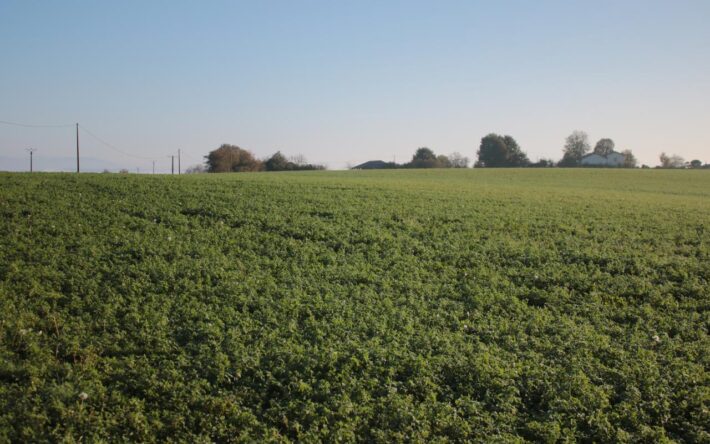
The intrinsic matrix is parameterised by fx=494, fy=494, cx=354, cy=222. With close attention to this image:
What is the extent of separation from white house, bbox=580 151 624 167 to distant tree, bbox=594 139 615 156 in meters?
4.41

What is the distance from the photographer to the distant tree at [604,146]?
123488 millimetres

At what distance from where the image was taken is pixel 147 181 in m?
20.8

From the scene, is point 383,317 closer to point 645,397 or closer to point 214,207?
point 645,397

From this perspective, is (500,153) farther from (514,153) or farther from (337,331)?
(337,331)

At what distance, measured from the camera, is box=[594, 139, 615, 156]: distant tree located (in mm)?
123488

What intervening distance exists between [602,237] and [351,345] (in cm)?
1033

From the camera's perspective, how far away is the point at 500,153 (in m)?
104

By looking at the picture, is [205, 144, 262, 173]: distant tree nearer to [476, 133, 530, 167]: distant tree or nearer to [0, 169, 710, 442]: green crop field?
[476, 133, 530, 167]: distant tree

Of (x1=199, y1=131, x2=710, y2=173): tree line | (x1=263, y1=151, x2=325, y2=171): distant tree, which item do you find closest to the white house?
(x1=199, y1=131, x2=710, y2=173): tree line

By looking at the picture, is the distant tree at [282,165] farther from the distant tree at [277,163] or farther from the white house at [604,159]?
the white house at [604,159]

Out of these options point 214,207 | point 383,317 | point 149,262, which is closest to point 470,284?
point 383,317

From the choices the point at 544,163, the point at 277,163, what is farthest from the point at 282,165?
the point at 544,163

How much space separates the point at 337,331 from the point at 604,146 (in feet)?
444

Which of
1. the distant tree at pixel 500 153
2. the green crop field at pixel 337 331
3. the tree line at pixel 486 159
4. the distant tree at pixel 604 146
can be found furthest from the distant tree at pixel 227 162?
the distant tree at pixel 604 146
